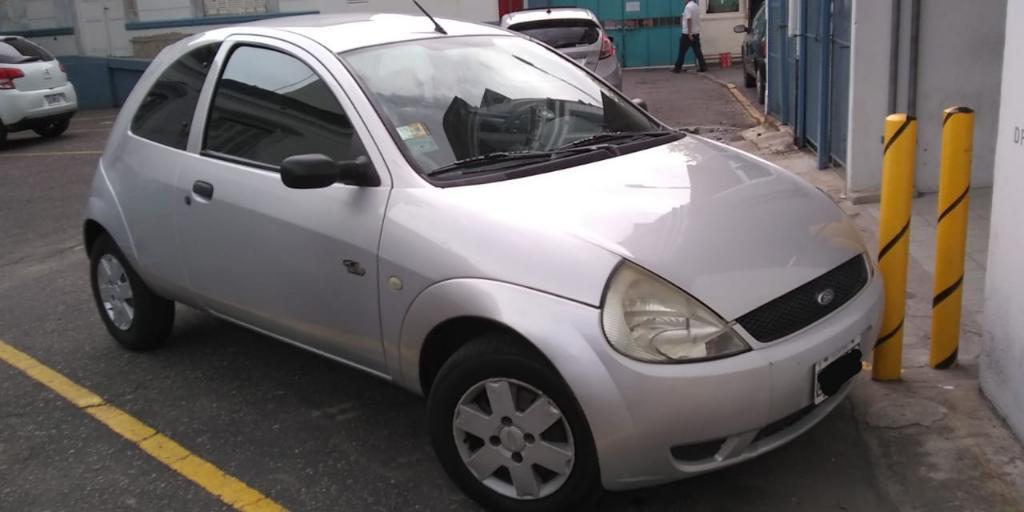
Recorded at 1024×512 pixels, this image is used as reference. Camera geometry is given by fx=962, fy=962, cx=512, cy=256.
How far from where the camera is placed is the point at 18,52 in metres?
14.2

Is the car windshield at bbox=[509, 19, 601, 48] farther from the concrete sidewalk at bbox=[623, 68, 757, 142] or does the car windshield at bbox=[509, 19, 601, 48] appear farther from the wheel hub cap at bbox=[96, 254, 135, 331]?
the wheel hub cap at bbox=[96, 254, 135, 331]

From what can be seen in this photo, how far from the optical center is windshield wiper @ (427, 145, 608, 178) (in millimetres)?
3582

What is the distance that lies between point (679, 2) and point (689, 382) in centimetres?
2006

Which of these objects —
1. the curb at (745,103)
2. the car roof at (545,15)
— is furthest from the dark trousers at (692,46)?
the car roof at (545,15)

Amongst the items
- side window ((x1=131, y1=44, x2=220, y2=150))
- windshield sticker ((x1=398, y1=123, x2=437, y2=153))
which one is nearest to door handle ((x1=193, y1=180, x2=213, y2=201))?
side window ((x1=131, y1=44, x2=220, y2=150))

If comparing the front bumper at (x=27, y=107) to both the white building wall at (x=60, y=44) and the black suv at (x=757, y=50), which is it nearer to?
the white building wall at (x=60, y=44)

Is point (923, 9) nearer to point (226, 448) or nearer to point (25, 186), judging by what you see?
point (226, 448)

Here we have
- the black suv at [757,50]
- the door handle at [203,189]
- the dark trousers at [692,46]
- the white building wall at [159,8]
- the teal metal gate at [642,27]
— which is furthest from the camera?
the teal metal gate at [642,27]

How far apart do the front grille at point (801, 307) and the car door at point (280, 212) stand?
136cm

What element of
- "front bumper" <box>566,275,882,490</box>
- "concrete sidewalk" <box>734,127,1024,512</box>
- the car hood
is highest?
the car hood

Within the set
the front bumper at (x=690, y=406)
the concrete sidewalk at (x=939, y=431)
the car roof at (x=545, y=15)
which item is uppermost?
the car roof at (x=545, y=15)

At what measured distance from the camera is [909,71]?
7047 millimetres

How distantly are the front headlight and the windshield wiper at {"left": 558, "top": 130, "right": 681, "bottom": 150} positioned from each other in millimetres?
1059

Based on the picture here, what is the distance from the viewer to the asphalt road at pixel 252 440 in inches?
135
